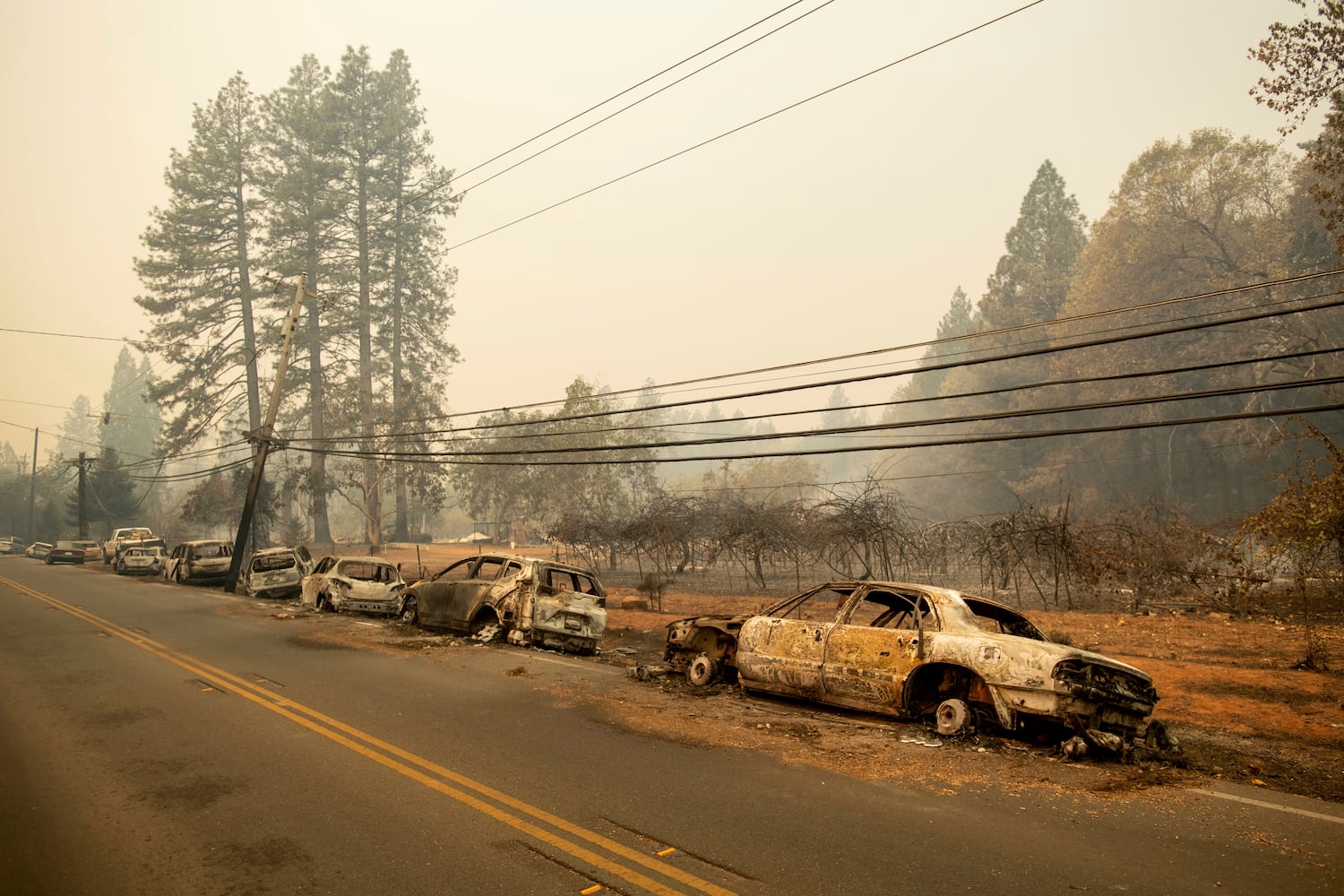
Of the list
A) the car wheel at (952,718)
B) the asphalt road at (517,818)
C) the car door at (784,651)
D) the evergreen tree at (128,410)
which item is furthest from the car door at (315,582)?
the evergreen tree at (128,410)

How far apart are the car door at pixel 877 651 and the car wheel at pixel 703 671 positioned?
1.84 meters

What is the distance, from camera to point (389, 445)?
49.9m

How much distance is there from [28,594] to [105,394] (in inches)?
5704

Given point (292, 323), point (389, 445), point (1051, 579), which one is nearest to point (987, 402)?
point (1051, 579)

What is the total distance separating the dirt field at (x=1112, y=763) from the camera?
20.8ft

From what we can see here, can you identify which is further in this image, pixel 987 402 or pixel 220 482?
pixel 987 402

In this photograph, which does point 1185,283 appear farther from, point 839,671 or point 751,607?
point 839,671

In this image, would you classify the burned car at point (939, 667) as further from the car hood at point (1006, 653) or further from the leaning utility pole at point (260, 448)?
the leaning utility pole at point (260, 448)

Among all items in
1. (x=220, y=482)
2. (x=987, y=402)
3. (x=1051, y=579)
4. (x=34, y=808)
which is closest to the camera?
(x=34, y=808)

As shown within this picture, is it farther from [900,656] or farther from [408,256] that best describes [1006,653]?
[408,256]

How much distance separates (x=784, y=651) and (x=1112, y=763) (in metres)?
3.22

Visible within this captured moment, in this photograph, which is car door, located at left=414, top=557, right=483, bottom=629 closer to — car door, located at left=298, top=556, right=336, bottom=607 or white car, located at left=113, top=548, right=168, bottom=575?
car door, located at left=298, top=556, right=336, bottom=607

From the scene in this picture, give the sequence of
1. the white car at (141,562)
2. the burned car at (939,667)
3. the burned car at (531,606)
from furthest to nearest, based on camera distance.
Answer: the white car at (141,562) → the burned car at (531,606) → the burned car at (939,667)

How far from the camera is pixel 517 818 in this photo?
5121 mm
